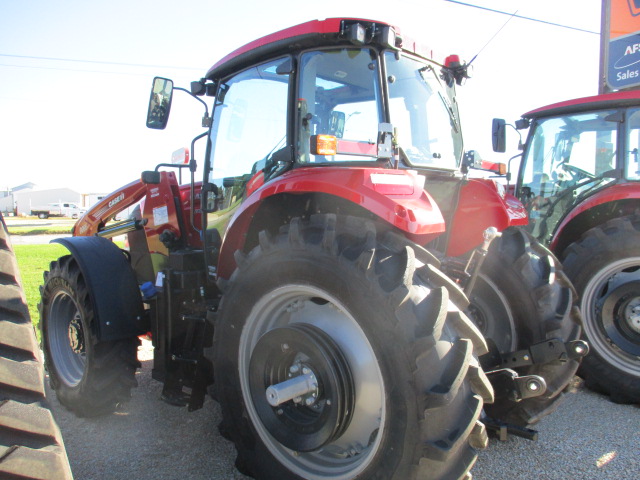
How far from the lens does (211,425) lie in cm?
332

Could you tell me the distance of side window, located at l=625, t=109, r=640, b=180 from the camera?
466 cm

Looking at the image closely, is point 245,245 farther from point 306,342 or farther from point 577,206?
point 577,206

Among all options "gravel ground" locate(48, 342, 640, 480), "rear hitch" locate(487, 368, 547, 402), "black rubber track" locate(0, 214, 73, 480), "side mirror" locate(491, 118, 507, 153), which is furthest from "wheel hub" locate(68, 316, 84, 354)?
"side mirror" locate(491, 118, 507, 153)

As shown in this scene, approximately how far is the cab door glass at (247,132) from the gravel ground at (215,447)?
1440mm

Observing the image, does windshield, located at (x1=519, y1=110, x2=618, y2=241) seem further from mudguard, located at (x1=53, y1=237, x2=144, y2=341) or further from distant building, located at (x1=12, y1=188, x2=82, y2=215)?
distant building, located at (x1=12, y1=188, x2=82, y2=215)

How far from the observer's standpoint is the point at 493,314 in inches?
124

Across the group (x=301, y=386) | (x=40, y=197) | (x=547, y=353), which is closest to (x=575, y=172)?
(x=547, y=353)

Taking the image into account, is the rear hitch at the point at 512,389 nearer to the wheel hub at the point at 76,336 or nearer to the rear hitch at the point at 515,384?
the rear hitch at the point at 515,384

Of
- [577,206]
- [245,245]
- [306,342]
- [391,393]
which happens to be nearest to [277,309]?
[306,342]

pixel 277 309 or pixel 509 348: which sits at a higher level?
pixel 277 309

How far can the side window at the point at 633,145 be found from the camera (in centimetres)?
466

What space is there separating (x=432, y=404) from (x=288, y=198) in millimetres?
1410

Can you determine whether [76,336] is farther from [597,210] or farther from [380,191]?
[597,210]

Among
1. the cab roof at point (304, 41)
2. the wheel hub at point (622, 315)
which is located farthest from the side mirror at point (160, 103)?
the wheel hub at point (622, 315)
